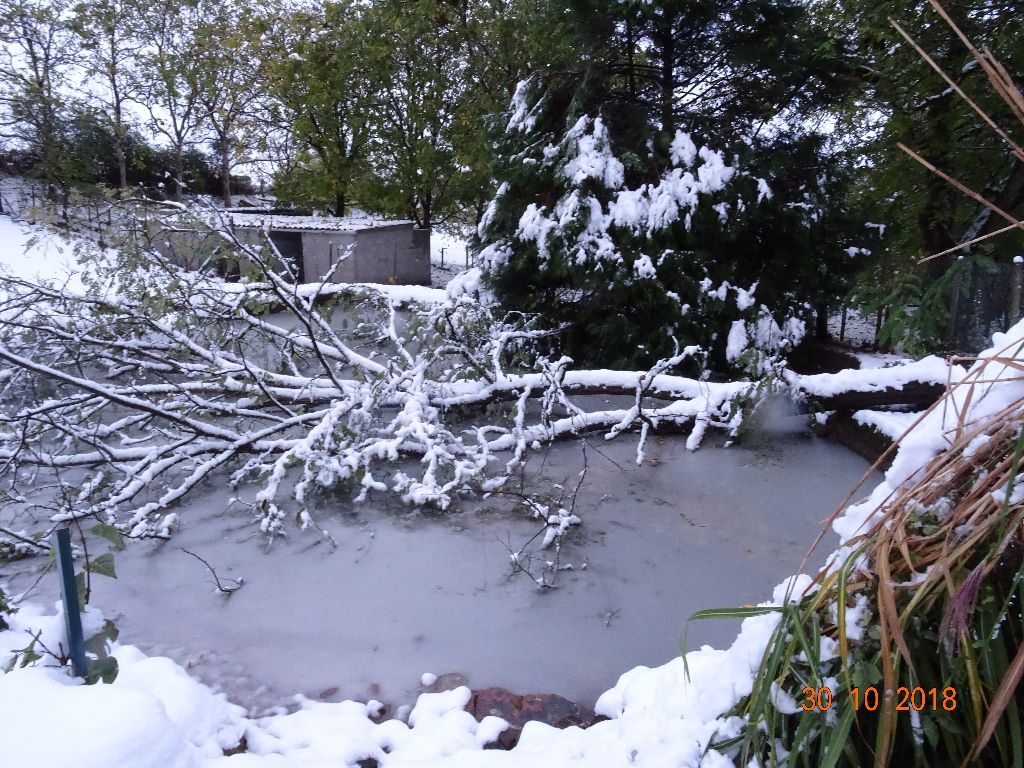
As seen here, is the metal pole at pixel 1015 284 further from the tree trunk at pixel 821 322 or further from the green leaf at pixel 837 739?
the green leaf at pixel 837 739

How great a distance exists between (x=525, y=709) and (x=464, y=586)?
893mm

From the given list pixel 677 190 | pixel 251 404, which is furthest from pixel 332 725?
pixel 677 190

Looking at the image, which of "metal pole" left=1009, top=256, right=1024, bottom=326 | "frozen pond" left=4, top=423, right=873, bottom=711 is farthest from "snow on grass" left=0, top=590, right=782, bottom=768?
"metal pole" left=1009, top=256, right=1024, bottom=326

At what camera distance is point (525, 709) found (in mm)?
2598

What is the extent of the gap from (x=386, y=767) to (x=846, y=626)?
146 cm

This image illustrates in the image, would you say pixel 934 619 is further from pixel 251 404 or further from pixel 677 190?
Answer: pixel 677 190

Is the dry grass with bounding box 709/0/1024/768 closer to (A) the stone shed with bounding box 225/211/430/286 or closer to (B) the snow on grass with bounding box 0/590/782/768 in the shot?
(B) the snow on grass with bounding box 0/590/782/768

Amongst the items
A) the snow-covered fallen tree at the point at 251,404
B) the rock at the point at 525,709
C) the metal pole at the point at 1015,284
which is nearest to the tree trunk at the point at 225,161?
the snow-covered fallen tree at the point at 251,404

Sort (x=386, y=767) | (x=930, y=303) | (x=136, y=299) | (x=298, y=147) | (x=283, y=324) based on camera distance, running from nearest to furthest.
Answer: (x=386, y=767)
(x=136, y=299)
(x=930, y=303)
(x=283, y=324)
(x=298, y=147)

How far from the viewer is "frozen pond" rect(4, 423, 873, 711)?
2889 mm

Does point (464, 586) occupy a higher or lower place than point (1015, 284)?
lower

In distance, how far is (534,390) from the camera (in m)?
5.40

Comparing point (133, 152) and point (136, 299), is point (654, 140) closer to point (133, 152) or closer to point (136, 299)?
point (136, 299)

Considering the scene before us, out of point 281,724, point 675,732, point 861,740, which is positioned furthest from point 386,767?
point 861,740
